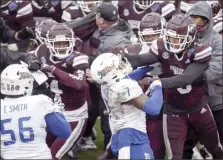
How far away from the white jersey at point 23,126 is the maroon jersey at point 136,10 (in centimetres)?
313

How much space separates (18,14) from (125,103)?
3.20 m

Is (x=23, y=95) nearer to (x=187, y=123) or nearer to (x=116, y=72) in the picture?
(x=116, y=72)

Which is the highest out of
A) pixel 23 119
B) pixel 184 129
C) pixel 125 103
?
pixel 23 119

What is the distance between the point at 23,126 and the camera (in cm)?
468

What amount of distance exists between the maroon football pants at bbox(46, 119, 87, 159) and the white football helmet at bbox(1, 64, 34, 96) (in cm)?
119

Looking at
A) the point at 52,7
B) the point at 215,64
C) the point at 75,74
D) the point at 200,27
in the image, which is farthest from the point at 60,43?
the point at 52,7

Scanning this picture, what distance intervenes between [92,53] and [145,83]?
2174mm

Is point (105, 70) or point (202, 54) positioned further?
point (202, 54)

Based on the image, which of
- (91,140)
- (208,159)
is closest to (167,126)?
(208,159)

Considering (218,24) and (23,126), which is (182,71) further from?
(23,126)

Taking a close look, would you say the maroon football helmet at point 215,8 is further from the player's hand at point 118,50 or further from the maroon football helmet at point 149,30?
the player's hand at point 118,50

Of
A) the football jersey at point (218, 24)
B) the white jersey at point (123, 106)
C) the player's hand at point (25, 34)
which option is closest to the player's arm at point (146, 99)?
the white jersey at point (123, 106)

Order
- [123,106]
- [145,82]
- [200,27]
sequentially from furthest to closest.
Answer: [200,27]
[145,82]
[123,106]

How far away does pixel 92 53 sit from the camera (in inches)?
285
